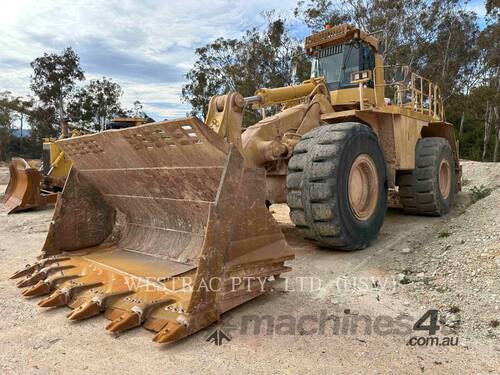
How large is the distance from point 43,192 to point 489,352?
10.4m

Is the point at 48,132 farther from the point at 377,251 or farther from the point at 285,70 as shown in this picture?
the point at 377,251

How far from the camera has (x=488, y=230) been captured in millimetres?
4707

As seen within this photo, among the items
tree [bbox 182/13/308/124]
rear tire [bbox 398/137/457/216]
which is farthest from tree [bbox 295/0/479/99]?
rear tire [bbox 398/137/457/216]

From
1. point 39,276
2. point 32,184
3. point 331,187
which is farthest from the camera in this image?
point 32,184

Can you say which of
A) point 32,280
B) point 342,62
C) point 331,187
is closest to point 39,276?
point 32,280

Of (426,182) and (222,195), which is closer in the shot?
(222,195)

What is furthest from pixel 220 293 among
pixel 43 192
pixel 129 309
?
pixel 43 192

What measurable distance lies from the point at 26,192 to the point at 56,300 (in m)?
7.30

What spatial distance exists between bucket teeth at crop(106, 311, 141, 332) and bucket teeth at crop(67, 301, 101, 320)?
27cm

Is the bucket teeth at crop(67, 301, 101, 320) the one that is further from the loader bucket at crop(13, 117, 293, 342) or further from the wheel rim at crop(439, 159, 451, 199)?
the wheel rim at crop(439, 159, 451, 199)

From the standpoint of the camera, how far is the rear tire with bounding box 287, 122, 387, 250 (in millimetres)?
4328

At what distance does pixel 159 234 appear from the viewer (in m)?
4.33

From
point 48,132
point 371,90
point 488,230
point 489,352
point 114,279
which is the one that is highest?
point 48,132

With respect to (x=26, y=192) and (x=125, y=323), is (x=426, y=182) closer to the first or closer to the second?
(x=125, y=323)
